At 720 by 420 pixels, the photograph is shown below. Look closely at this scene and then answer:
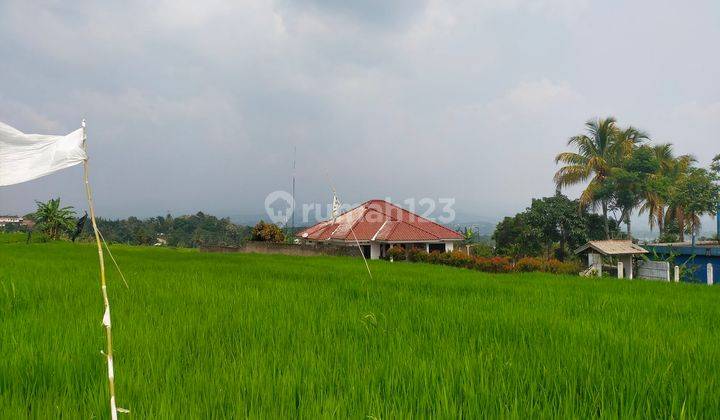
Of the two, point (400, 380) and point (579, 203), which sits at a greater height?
point (579, 203)

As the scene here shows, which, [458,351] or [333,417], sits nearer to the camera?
[333,417]

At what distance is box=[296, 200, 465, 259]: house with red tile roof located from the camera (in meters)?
24.5

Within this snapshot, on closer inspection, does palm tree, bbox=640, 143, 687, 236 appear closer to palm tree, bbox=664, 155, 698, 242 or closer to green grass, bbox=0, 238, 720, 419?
palm tree, bbox=664, 155, 698, 242

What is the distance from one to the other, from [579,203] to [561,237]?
2.51m

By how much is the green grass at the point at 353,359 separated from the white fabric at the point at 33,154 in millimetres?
1029

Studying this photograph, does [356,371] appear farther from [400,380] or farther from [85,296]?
[85,296]

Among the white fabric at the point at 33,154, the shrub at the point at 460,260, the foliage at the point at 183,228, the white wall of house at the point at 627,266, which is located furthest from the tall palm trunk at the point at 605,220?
the foliage at the point at 183,228

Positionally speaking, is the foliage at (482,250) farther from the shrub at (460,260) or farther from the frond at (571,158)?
the shrub at (460,260)

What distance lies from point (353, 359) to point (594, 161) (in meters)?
28.7

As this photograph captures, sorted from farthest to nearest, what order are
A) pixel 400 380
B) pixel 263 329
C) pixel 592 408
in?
pixel 263 329 < pixel 400 380 < pixel 592 408

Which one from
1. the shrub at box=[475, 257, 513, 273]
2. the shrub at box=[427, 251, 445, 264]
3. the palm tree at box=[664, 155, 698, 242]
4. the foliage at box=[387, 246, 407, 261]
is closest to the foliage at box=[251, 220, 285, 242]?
the foliage at box=[387, 246, 407, 261]

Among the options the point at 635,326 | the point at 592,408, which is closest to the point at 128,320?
the point at 592,408

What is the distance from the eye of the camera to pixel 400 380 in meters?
2.21

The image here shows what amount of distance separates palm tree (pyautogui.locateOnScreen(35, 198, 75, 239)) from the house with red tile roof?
1648 centimetres
